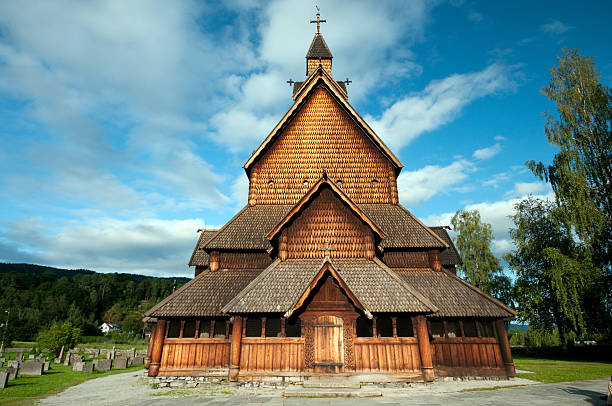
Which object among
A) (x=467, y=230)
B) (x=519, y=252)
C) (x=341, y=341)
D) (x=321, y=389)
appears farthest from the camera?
(x=467, y=230)

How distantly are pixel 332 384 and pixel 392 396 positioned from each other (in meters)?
2.02

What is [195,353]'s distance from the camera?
41.9 ft

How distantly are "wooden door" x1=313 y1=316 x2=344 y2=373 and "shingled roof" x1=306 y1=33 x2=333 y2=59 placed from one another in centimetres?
1841

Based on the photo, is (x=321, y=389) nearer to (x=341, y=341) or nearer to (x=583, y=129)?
(x=341, y=341)

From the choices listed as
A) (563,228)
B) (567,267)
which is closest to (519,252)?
(563,228)

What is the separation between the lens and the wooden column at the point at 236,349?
37.7 feet

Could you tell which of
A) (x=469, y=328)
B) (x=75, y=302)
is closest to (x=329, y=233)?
(x=469, y=328)

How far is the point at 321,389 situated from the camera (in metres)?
10.3

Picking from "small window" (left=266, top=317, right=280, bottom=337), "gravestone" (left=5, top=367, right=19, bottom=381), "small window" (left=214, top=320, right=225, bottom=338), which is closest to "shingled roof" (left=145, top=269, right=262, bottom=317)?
"small window" (left=214, top=320, right=225, bottom=338)

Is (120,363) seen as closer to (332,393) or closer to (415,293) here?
(332,393)

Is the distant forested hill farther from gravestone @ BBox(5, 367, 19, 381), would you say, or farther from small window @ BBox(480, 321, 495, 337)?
small window @ BBox(480, 321, 495, 337)

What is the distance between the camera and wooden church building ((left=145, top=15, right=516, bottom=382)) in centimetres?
1169

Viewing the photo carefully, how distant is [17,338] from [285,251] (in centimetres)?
8611

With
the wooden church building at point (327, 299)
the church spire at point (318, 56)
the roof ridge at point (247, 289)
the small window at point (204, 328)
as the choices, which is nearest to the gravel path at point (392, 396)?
the wooden church building at point (327, 299)
